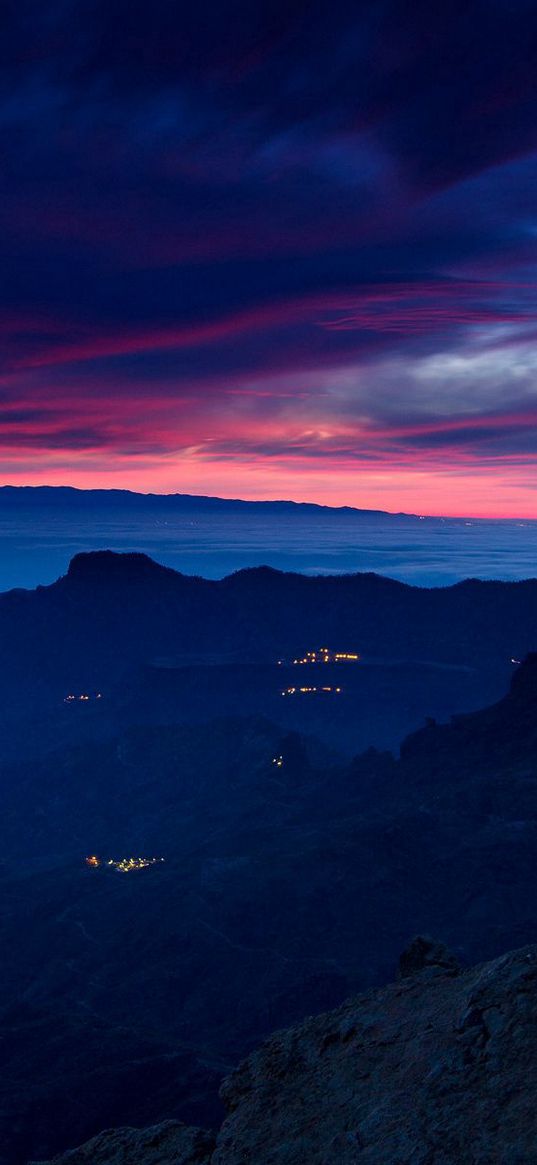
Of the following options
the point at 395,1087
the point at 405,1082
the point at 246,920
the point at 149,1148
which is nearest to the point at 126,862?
the point at 246,920

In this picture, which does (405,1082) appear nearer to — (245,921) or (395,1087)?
(395,1087)

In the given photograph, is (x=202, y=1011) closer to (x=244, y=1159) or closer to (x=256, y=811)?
(x=256, y=811)

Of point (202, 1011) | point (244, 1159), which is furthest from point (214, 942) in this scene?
point (244, 1159)

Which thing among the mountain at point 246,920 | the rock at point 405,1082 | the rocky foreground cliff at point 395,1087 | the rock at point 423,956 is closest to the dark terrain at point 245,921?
the mountain at point 246,920

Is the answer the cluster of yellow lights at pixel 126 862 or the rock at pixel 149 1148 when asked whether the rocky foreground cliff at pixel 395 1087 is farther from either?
the cluster of yellow lights at pixel 126 862

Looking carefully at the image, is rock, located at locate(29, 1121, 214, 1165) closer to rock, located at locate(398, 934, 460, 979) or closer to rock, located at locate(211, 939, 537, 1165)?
rock, located at locate(211, 939, 537, 1165)
